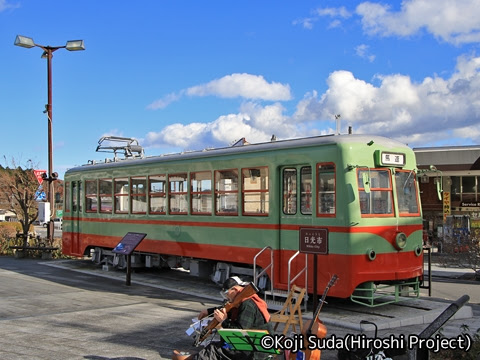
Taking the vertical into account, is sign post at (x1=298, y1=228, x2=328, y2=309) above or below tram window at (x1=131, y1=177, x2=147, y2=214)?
below

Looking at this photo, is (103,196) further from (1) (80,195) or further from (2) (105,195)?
(1) (80,195)

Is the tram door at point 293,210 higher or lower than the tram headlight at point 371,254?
higher

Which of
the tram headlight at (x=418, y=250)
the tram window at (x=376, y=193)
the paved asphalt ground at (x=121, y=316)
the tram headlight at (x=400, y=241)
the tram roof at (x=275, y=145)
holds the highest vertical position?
the tram roof at (x=275, y=145)

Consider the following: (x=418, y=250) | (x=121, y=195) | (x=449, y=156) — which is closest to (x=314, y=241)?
(x=418, y=250)

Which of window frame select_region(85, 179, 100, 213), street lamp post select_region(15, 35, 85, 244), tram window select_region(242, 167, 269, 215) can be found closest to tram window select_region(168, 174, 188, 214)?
tram window select_region(242, 167, 269, 215)

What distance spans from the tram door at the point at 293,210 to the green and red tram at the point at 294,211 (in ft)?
0.07

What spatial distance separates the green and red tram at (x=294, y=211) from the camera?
9867 mm

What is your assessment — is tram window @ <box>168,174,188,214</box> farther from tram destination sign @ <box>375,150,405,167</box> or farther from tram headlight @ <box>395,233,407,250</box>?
tram headlight @ <box>395,233,407,250</box>

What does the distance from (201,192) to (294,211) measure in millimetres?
3056

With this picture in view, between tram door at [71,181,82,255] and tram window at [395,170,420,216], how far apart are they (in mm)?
11375

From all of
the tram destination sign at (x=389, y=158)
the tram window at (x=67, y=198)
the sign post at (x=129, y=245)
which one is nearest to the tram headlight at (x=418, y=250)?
the tram destination sign at (x=389, y=158)

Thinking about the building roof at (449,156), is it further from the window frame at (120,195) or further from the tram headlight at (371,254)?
the tram headlight at (371,254)

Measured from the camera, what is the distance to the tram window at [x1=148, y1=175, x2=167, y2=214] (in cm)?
1420

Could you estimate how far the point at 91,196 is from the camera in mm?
17406
